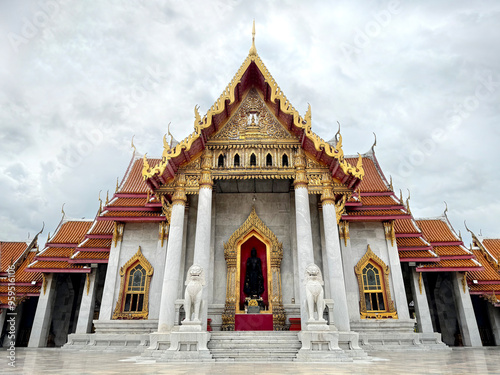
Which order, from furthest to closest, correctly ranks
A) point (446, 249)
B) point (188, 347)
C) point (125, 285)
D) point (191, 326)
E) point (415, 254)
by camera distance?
point (446, 249), point (415, 254), point (125, 285), point (191, 326), point (188, 347)

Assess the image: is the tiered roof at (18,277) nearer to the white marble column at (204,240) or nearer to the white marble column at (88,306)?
the white marble column at (88,306)

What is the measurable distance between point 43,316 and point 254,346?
421 inches

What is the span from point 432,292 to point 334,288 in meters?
12.6

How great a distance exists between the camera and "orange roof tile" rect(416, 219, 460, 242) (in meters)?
16.4

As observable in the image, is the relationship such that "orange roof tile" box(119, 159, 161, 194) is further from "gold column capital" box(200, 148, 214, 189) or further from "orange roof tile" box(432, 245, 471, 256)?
"orange roof tile" box(432, 245, 471, 256)

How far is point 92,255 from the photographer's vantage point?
14180mm

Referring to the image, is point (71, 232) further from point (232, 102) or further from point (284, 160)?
point (284, 160)

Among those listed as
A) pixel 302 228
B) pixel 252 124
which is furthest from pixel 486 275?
pixel 252 124

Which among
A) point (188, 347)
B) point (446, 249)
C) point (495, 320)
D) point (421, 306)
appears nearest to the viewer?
point (188, 347)

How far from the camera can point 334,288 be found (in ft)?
31.0

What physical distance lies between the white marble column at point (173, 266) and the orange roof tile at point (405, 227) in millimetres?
9520

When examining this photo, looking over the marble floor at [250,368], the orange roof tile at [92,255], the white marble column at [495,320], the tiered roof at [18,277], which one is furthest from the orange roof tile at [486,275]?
the tiered roof at [18,277]

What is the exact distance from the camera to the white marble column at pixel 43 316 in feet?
46.4

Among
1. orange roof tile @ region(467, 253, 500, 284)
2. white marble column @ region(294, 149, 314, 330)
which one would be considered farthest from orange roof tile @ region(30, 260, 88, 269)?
orange roof tile @ region(467, 253, 500, 284)
